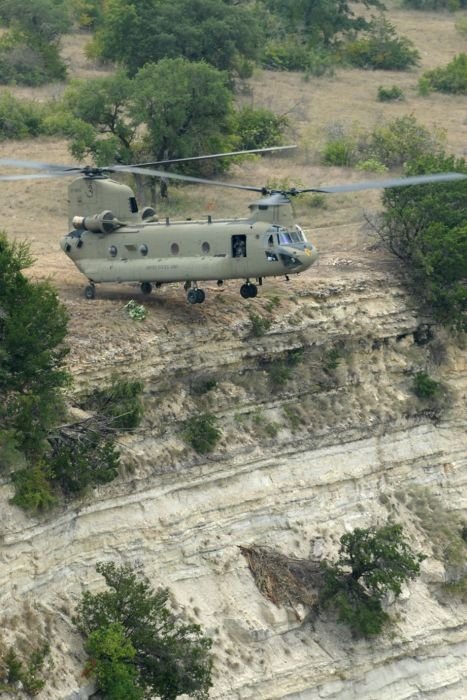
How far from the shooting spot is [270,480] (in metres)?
44.0

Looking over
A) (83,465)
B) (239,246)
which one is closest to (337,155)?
(239,246)

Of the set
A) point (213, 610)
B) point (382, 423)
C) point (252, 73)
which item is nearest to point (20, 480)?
point (213, 610)

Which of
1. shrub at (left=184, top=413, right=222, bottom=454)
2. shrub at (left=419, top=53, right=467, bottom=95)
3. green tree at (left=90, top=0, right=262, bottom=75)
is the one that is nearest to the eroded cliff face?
shrub at (left=184, top=413, right=222, bottom=454)

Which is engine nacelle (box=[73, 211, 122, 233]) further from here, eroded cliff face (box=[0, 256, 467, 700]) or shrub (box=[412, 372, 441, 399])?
shrub (box=[412, 372, 441, 399])

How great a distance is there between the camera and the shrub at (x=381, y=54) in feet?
292

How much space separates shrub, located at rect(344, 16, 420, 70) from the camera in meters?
88.9

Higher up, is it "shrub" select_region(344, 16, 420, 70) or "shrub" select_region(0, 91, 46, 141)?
"shrub" select_region(0, 91, 46, 141)

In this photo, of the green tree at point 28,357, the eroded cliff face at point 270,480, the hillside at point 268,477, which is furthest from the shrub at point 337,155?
the green tree at point 28,357

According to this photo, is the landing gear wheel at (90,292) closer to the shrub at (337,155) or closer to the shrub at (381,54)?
the shrub at (337,155)

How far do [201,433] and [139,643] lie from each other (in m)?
7.91

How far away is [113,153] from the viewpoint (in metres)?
61.2

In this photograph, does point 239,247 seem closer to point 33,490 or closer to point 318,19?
point 33,490

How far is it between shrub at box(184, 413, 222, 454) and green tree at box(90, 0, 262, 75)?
33.8 meters

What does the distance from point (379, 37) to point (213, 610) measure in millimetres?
58251
